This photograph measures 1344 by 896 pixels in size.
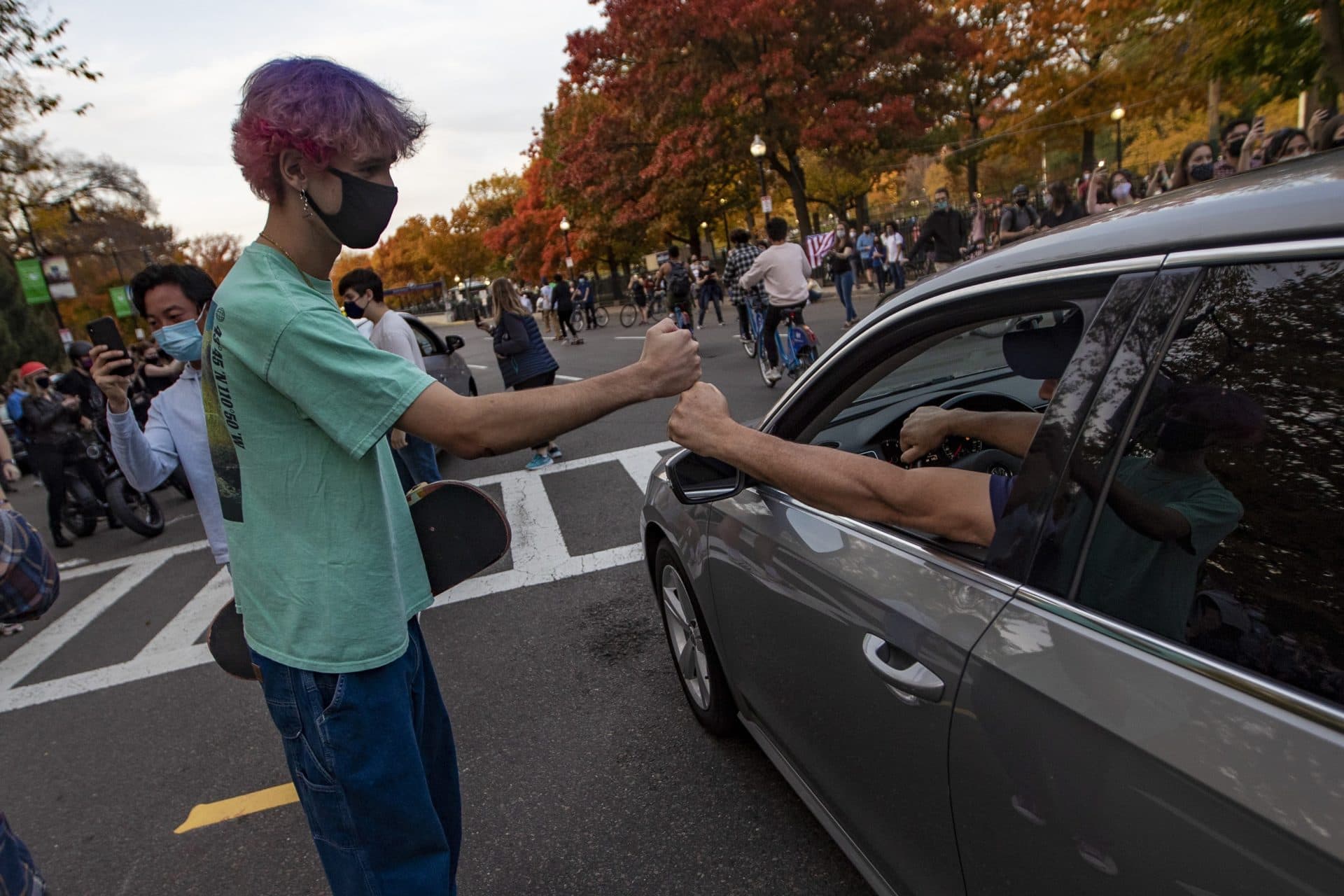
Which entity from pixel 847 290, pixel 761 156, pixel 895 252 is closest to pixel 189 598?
pixel 847 290

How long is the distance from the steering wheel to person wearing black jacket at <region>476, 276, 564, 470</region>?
235 inches

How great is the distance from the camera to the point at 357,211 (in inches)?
64.7

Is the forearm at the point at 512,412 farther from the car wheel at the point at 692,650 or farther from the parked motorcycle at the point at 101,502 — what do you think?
the parked motorcycle at the point at 101,502

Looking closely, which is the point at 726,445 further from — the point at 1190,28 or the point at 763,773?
the point at 1190,28

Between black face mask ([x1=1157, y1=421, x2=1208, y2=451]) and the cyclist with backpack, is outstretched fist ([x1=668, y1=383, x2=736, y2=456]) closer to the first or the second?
black face mask ([x1=1157, y1=421, x2=1208, y2=451])

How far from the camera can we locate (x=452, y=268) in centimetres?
8925

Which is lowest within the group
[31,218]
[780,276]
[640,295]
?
[640,295]

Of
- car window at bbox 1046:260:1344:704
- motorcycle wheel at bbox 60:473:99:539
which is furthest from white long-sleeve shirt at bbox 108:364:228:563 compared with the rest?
motorcycle wheel at bbox 60:473:99:539

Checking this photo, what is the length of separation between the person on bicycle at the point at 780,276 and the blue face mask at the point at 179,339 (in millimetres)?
6711

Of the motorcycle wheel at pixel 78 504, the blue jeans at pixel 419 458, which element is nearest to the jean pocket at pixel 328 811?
the blue jeans at pixel 419 458

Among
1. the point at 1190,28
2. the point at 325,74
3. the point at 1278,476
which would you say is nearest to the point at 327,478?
the point at 325,74

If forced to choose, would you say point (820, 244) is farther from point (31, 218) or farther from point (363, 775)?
point (31, 218)

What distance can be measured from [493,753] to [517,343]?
520 centimetres

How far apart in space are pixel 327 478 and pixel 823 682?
1.17 meters
